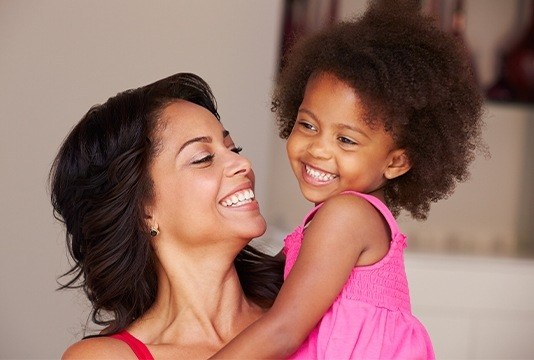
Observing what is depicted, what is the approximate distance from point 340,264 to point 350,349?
0.53 ft

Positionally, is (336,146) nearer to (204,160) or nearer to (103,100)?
(204,160)

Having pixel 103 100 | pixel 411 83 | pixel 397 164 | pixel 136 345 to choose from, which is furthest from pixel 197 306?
pixel 103 100

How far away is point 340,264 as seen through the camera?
6.11 feet

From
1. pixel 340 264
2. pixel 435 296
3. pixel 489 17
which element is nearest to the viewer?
pixel 340 264

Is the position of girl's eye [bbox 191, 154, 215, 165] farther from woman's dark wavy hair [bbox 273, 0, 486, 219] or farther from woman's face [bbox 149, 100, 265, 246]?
woman's dark wavy hair [bbox 273, 0, 486, 219]

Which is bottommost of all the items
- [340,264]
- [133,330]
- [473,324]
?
[473,324]

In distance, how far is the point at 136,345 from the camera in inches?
81.4

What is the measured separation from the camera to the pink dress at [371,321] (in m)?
1.90

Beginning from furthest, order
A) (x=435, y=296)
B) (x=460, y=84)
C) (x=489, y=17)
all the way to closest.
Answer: (x=489, y=17) < (x=435, y=296) < (x=460, y=84)

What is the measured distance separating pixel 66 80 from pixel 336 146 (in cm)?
181

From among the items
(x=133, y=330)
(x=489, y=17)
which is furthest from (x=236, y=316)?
(x=489, y=17)

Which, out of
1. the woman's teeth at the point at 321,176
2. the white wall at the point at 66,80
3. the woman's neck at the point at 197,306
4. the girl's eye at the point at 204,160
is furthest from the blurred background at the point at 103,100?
the woman's teeth at the point at 321,176

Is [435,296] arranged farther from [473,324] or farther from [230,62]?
[230,62]

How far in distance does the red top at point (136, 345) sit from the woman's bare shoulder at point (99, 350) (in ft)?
0.04
